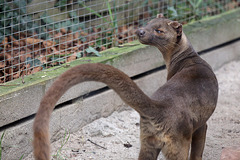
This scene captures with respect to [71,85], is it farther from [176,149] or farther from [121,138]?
[121,138]

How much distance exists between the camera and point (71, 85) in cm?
293

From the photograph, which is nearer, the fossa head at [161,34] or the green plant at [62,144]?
the green plant at [62,144]

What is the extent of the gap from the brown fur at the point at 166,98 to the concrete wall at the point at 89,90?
94cm

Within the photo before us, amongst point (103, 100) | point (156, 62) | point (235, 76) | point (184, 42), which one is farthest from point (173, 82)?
point (235, 76)

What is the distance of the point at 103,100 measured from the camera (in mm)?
5223

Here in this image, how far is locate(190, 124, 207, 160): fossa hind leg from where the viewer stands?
4.19 meters

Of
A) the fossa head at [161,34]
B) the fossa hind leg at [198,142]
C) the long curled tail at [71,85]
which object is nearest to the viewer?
the long curled tail at [71,85]

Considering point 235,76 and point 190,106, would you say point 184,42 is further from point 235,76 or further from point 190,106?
point 235,76

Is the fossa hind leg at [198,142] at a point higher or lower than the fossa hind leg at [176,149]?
lower

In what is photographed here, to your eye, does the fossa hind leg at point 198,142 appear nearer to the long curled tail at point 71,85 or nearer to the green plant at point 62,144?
the long curled tail at point 71,85

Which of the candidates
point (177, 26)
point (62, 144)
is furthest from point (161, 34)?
point (62, 144)

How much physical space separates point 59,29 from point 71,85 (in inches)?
91.0

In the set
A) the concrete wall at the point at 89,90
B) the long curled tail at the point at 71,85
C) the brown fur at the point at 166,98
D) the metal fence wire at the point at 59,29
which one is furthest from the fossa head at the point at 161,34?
the long curled tail at the point at 71,85

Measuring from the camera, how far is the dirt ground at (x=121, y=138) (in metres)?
4.58
